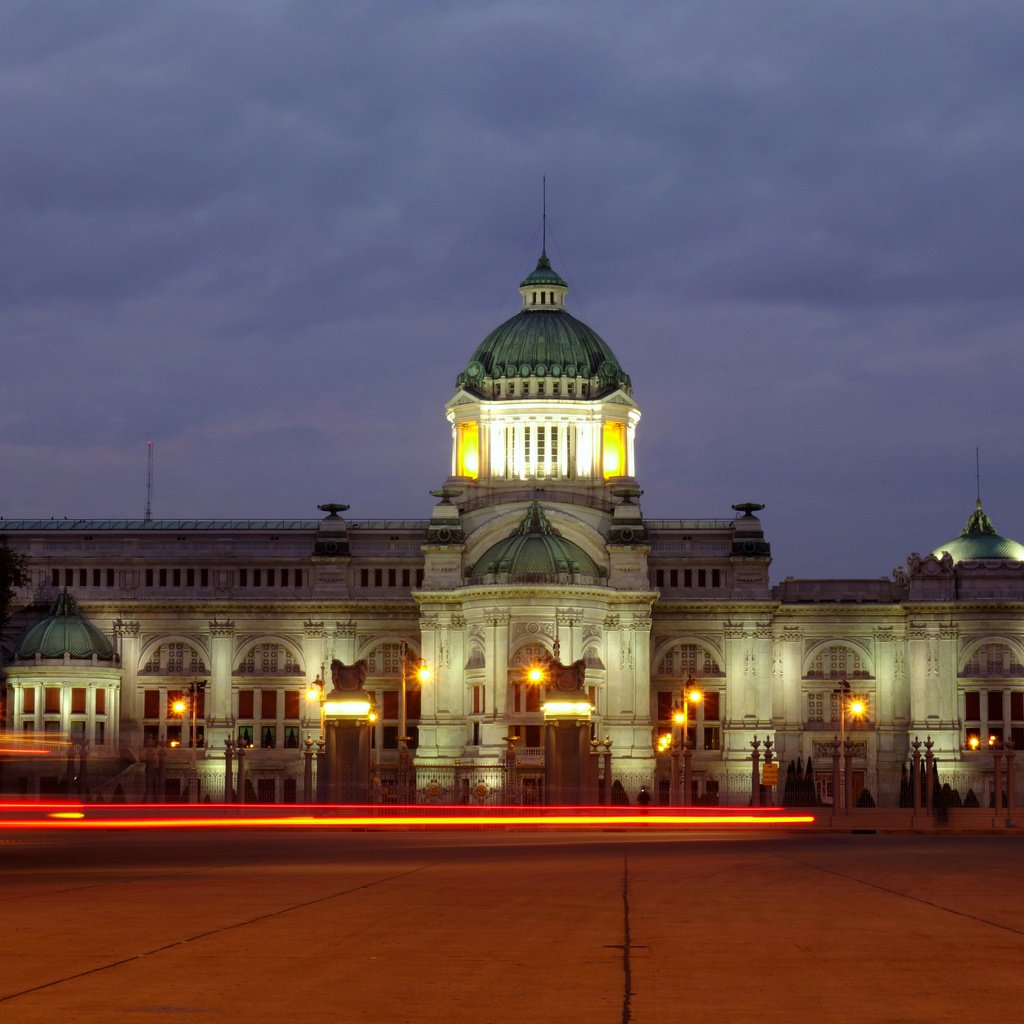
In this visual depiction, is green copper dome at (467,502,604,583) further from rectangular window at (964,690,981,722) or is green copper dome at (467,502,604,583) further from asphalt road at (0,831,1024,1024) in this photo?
asphalt road at (0,831,1024,1024)

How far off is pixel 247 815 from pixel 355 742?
7408 millimetres

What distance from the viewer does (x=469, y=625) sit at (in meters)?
130

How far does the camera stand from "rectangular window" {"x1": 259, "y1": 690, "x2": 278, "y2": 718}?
139250mm

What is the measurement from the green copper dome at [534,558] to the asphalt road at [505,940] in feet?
262

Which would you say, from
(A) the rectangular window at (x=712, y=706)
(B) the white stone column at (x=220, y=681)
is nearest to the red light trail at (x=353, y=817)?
(A) the rectangular window at (x=712, y=706)

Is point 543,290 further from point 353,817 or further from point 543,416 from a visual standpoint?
point 353,817

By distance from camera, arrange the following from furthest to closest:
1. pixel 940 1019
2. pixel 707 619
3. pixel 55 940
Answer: pixel 707 619, pixel 55 940, pixel 940 1019

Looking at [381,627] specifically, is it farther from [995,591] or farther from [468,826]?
[468,826]

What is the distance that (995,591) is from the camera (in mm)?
137375

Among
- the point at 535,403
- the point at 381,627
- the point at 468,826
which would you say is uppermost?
the point at 535,403

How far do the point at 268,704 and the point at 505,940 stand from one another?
115 m

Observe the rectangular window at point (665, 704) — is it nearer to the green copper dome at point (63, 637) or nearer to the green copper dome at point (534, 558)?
the green copper dome at point (534, 558)

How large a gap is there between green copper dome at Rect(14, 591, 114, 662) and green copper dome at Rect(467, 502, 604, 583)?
2567cm

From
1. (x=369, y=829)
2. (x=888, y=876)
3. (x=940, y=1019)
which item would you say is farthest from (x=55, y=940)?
(x=369, y=829)
